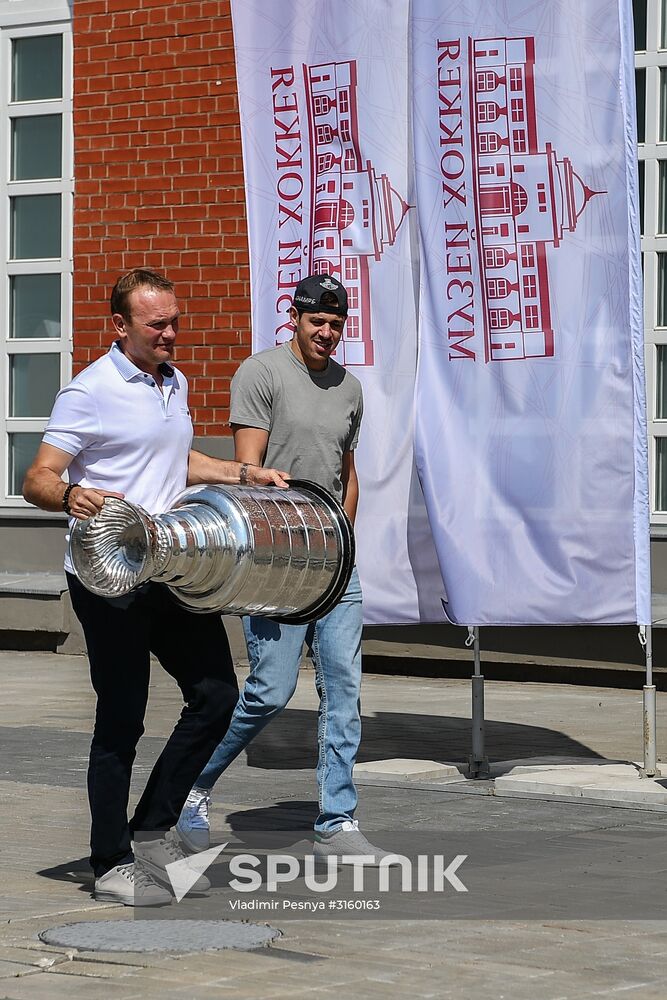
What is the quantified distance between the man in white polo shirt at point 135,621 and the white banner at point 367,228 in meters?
2.38

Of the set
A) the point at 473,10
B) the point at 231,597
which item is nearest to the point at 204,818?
the point at 231,597

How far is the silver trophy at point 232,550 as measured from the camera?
218 inches

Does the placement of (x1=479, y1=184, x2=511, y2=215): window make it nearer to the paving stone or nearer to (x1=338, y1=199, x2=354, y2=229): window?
(x1=338, y1=199, x2=354, y2=229): window

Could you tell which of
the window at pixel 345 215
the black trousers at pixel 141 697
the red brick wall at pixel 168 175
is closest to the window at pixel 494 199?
the window at pixel 345 215

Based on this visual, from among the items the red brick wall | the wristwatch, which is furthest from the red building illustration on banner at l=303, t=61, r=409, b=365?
the red brick wall

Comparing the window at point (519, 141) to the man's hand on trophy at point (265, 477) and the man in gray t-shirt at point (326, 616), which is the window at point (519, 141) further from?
the man's hand on trophy at point (265, 477)

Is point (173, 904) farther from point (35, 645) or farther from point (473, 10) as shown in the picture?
point (35, 645)

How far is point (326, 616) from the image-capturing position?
6574 millimetres

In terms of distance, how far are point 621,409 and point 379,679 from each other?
566 centimetres

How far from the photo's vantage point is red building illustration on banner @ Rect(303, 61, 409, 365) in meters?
8.31

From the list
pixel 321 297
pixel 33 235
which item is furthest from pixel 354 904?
pixel 33 235

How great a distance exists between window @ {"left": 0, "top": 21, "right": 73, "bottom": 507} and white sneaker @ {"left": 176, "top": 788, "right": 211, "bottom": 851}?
29.6ft

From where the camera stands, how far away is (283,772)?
28.7ft

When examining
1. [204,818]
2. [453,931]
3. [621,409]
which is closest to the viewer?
[453,931]
